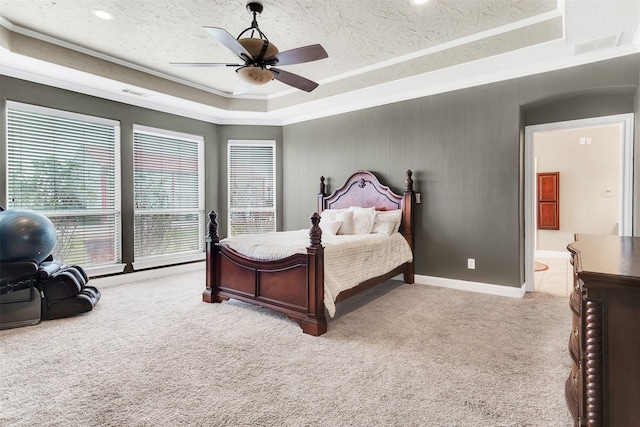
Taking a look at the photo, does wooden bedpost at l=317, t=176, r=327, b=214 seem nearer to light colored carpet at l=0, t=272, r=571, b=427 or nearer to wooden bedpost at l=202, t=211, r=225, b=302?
wooden bedpost at l=202, t=211, r=225, b=302

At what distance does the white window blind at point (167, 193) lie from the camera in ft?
16.7

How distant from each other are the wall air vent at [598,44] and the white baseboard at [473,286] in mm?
2647

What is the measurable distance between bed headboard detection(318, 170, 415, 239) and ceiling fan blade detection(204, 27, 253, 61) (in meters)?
2.74

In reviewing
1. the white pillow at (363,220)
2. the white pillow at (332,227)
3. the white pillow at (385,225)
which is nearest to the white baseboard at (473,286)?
the white pillow at (385,225)

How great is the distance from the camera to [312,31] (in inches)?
136

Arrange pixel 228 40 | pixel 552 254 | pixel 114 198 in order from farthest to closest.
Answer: pixel 552 254 → pixel 114 198 → pixel 228 40

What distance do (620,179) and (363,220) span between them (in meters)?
2.96

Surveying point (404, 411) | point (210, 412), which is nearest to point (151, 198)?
point (210, 412)

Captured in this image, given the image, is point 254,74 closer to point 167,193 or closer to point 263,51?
point 263,51

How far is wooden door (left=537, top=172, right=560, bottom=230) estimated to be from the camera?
6.93 meters

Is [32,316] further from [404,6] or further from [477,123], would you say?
[477,123]

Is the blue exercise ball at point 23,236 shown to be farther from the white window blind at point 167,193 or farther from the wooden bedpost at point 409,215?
the wooden bedpost at point 409,215

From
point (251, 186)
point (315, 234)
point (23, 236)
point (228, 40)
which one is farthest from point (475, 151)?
point (23, 236)

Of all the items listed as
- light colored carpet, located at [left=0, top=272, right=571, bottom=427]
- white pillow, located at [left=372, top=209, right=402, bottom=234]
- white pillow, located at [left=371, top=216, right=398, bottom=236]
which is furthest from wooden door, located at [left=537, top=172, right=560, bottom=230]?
white pillow, located at [left=371, top=216, right=398, bottom=236]
